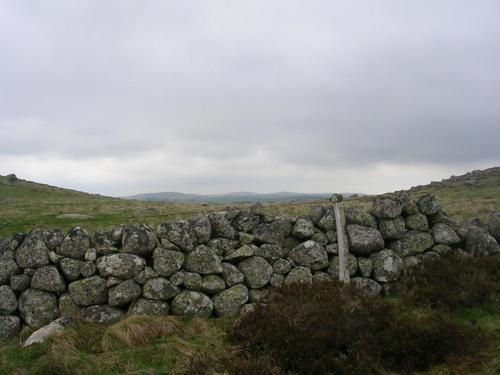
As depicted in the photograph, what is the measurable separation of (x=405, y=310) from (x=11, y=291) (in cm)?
897

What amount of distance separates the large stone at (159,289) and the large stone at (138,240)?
764 millimetres

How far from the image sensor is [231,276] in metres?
9.84

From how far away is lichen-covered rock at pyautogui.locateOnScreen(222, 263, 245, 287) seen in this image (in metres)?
9.83

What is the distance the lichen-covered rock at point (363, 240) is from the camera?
1064 centimetres

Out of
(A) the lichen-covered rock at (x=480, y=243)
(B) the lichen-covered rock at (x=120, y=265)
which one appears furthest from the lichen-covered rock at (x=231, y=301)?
(A) the lichen-covered rock at (x=480, y=243)

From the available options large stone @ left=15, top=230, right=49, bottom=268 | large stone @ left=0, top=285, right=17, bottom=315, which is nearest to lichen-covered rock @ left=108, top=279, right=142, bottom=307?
large stone @ left=15, top=230, right=49, bottom=268

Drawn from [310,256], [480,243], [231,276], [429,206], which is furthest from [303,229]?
[480,243]

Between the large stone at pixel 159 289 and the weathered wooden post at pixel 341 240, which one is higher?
the weathered wooden post at pixel 341 240

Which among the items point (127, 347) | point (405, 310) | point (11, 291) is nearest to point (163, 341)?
point (127, 347)

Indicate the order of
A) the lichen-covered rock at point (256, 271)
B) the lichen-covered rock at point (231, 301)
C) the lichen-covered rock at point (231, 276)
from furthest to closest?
1. the lichen-covered rock at point (256, 271)
2. the lichen-covered rock at point (231, 276)
3. the lichen-covered rock at point (231, 301)

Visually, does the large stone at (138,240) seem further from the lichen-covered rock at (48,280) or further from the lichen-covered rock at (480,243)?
the lichen-covered rock at (480,243)

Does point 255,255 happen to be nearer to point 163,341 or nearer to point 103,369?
point 163,341

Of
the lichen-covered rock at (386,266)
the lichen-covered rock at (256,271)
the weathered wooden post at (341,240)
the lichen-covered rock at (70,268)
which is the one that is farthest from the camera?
the lichen-covered rock at (386,266)

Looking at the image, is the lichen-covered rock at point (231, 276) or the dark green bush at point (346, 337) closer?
the dark green bush at point (346, 337)
